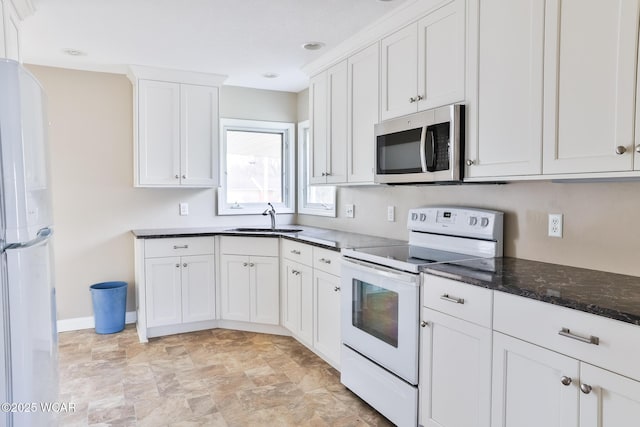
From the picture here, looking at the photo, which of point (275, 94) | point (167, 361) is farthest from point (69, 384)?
point (275, 94)

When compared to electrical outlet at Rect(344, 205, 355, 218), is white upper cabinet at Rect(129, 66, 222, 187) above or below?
above

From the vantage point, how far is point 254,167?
15.4 ft

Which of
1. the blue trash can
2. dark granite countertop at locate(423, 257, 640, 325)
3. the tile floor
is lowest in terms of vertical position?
the tile floor

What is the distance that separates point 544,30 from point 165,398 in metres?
2.84

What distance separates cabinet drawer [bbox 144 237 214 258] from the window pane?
79cm

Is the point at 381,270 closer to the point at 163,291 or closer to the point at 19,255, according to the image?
the point at 19,255

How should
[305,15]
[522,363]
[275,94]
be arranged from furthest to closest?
1. [275,94]
2. [305,15]
3. [522,363]

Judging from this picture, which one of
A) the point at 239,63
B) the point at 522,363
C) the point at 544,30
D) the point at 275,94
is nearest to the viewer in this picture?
the point at 522,363

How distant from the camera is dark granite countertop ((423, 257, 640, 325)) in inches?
53.2

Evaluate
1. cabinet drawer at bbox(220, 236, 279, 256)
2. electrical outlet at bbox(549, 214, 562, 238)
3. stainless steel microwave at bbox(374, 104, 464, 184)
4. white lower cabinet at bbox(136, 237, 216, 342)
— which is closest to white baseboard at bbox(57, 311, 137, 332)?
white lower cabinet at bbox(136, 237, 216, 342)

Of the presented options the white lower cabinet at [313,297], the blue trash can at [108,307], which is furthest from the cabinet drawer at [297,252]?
the blue trash can at [108,307]

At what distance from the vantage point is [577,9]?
164 cm

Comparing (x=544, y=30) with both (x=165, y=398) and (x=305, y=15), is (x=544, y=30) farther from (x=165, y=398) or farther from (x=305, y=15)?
(x=165, y=398)

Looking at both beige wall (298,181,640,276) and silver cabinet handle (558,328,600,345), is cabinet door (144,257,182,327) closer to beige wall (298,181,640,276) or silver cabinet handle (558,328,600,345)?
beige wall (298,181,640,276)
